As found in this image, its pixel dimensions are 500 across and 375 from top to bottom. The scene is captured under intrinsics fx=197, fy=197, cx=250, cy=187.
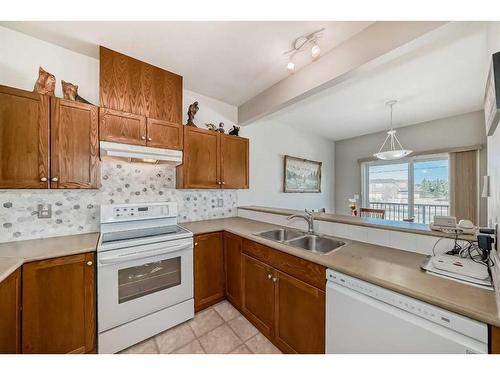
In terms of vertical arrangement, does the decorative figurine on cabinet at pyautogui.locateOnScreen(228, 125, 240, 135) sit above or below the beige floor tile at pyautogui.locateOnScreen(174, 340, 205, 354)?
above

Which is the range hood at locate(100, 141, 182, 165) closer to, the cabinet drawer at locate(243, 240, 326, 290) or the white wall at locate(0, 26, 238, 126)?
the white wall at locate(0, 26, 238, 126)

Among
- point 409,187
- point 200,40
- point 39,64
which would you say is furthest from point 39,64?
point 409,187

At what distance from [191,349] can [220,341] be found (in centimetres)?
23

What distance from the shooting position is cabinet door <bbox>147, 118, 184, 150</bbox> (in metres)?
1.93

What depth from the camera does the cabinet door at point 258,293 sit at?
1.61 m

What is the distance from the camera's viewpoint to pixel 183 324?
1.83 m

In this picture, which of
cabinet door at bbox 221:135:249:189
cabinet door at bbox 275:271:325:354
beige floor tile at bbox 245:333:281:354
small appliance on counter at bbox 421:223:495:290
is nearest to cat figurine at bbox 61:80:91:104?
cabinet door at bbox 221:135:249:189

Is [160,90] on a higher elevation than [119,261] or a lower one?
higher

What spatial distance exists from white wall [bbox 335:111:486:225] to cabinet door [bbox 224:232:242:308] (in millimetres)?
3753

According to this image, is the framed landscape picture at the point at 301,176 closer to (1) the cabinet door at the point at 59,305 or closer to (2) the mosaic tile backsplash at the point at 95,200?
(2) the mosaic tile backsplash at the point at 95,200

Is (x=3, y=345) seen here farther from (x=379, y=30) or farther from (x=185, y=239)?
(x=379, y=30)

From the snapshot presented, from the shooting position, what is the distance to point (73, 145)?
5.22 feet
